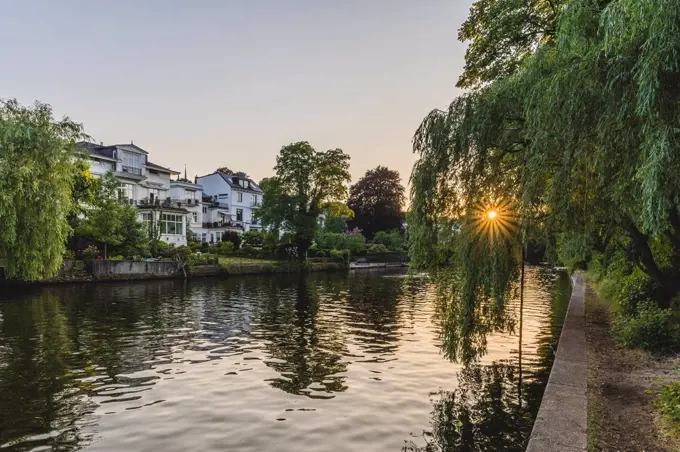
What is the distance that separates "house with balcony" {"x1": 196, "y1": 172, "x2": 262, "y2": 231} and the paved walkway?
67341 millimetres

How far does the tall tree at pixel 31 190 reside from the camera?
25.5m

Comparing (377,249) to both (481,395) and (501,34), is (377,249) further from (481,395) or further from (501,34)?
(481,395)

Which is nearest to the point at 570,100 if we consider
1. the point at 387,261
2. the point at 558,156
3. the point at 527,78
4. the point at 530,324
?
the point at 558,156

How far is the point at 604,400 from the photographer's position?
8.17m

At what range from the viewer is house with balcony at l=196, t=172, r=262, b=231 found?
247 ft

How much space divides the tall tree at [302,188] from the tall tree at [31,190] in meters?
30.0

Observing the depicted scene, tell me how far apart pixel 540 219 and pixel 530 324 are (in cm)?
1145

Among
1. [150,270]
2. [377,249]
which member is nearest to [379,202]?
[377,249]

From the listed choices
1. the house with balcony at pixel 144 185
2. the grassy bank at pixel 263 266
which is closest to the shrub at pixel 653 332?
the grassy bank at pixel 263 266

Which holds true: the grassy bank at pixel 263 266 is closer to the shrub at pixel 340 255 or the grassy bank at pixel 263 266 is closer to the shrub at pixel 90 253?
the shrub at pixel 340 255

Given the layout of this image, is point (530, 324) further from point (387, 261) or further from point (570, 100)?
point (387, 261)

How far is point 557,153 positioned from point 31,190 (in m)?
27.2

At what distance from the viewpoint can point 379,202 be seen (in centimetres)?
9012

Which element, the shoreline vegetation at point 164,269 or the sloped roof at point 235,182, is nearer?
the shoreline vegetation at point 164,269
